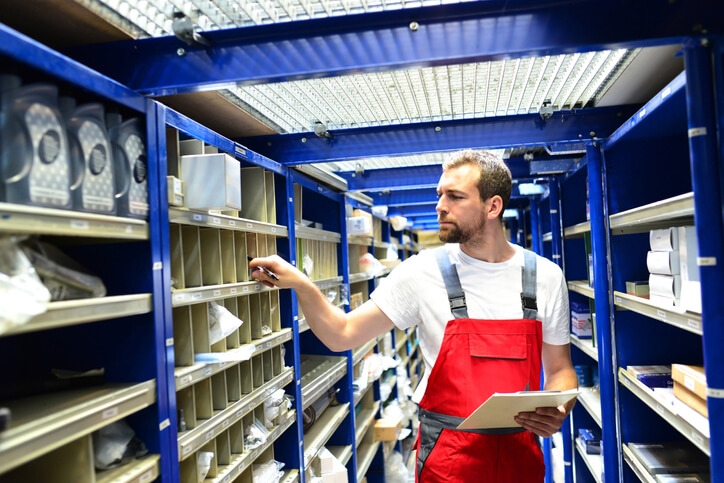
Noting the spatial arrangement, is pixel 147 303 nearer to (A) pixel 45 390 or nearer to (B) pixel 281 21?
(A) pixel 45 390

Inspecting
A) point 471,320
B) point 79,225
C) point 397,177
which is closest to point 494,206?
point 471,320

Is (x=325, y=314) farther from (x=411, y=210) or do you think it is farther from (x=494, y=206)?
(x=411, y=210)

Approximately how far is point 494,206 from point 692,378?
40.9 inches

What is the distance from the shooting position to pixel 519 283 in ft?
7.35

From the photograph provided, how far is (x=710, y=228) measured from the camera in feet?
5.58

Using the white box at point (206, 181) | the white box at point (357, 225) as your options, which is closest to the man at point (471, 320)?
the white box at point (206, 181)

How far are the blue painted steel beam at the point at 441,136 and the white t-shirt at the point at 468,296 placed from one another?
2.97ft

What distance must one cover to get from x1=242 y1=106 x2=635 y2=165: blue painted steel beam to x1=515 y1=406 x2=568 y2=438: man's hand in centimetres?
154

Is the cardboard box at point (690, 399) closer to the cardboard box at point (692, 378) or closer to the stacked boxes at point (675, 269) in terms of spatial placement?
the cardboard box at point (692, 378)

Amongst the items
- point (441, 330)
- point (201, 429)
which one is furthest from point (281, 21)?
point (201, 429)

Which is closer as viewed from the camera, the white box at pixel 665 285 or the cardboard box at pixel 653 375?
the white box at pixel 665 285

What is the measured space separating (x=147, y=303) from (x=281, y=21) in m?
1.08

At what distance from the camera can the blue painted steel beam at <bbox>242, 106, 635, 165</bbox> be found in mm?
2932

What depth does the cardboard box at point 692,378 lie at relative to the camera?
6.49 ft
